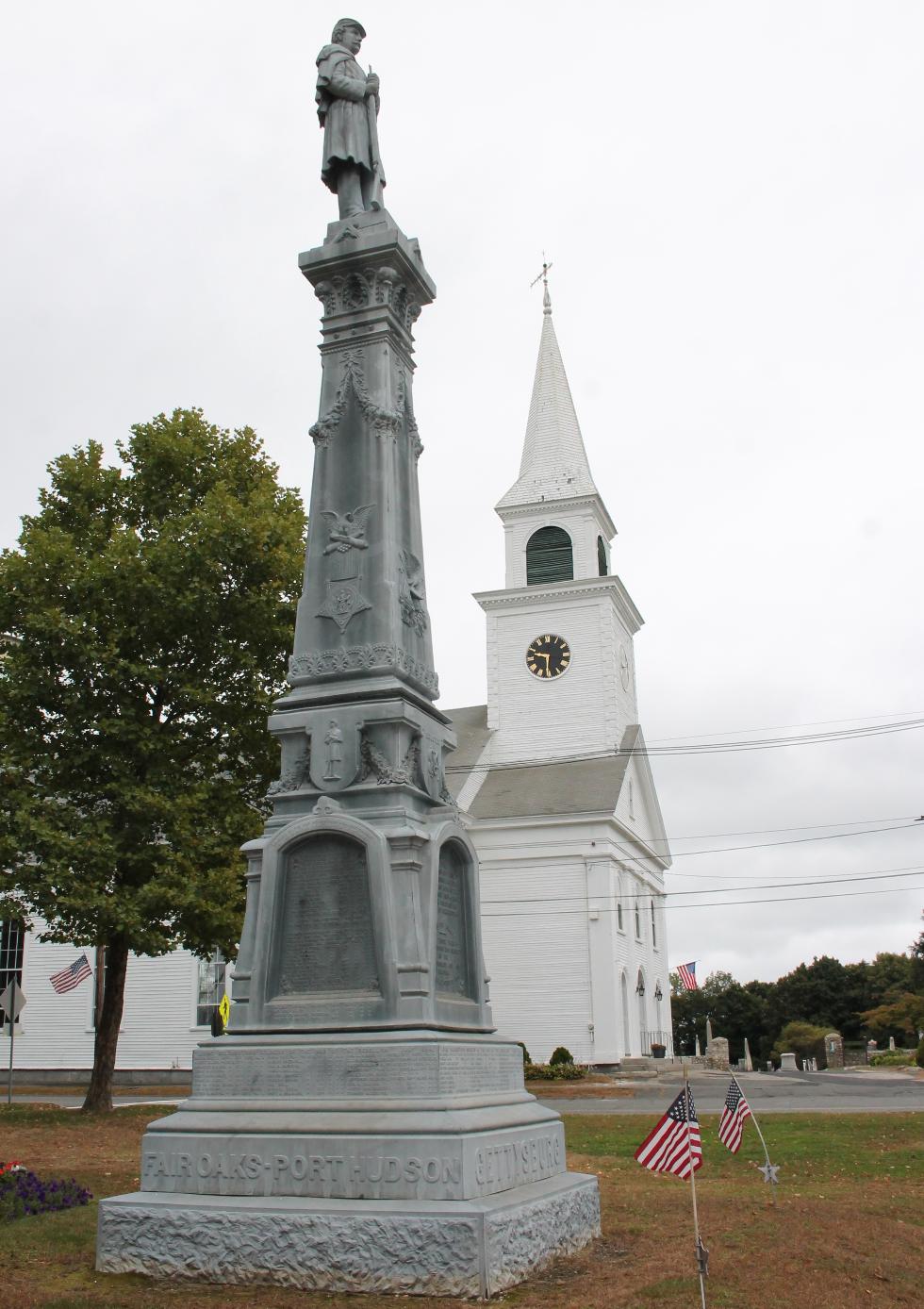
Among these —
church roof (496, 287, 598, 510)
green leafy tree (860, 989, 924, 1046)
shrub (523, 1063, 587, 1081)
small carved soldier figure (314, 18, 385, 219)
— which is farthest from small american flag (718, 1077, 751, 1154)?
green leafy tree (860, 989, 924, 1046)

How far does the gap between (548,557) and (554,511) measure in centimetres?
202

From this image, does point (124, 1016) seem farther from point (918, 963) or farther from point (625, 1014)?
point (918, 963)

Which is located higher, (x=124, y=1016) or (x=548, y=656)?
(x=548, y=656)

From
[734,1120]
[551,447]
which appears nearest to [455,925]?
[734,1120]

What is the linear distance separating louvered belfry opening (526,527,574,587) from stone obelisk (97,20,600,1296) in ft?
129

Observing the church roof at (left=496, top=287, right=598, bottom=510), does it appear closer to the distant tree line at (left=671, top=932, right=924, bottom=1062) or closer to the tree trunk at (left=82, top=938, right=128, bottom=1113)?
the tree trunk at (left=82, top=938, right=128, bottom=1113)

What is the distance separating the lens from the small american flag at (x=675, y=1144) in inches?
326

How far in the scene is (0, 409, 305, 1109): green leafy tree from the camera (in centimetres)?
2036

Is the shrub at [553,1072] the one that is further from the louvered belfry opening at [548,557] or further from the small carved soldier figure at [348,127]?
the small carved soldier figure at [348,127]

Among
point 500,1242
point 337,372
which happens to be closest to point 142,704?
point 337,372

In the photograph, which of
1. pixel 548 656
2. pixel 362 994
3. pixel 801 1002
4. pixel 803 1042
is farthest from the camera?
pixel 801 1002

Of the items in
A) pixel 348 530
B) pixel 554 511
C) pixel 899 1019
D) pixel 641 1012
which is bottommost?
pixel 899 1019

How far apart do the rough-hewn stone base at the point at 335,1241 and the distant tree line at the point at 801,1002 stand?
259ft

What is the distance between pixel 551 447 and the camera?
5206 cm
